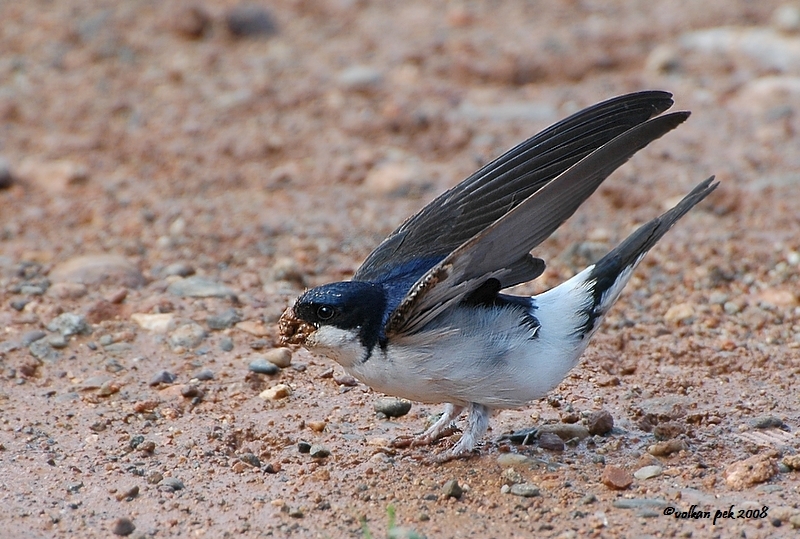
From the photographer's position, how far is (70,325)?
535cm

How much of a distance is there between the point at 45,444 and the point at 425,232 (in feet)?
5.53

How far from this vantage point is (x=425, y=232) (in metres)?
4.55

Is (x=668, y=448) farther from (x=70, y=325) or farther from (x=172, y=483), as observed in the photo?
(x=70, y=325)

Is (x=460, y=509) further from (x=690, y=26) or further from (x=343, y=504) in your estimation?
(x=690, y=26)

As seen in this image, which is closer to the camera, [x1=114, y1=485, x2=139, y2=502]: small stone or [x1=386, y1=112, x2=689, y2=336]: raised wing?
[x1=386, y1=112, x2=689, y2=336]: raised wing

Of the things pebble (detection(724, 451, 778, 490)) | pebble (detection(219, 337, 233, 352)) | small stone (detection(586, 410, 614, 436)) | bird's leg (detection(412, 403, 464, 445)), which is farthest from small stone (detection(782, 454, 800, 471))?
pebble (detection(219, 337, 233, 352))

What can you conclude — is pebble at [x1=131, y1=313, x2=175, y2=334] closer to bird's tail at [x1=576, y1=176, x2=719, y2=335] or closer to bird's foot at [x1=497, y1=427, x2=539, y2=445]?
bird's foot at [x1=497, y1=427, x2=539, y2=445]

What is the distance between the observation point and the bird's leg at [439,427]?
4426 mm

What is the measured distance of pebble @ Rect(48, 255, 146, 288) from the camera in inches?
231

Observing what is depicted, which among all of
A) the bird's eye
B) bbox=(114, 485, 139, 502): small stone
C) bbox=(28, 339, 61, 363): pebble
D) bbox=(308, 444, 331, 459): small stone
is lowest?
bbox=(114, 485, 139, 502): small stone

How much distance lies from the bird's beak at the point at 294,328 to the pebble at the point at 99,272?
188cm

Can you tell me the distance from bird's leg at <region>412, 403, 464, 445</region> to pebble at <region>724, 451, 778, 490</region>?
1017mm

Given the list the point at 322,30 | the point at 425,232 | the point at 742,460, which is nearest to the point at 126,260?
the point at 425,232

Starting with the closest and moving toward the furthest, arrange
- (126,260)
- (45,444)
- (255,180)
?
(45,444), (126,260), (255,180)
